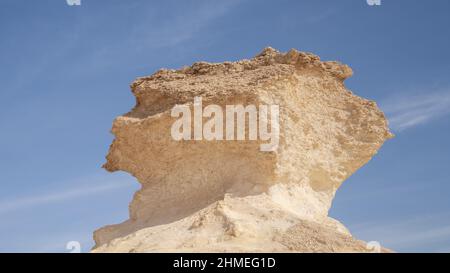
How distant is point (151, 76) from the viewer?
1535 cm

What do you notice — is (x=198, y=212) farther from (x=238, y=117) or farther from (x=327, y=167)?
(x=327, y=167)

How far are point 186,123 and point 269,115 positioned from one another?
186cm

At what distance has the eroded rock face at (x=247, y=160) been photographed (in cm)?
1133

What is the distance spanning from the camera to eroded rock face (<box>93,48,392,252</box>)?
1133cm

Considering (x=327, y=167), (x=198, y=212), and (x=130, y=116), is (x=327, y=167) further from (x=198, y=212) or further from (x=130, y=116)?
(x=130, y=116)

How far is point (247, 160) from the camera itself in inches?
511
